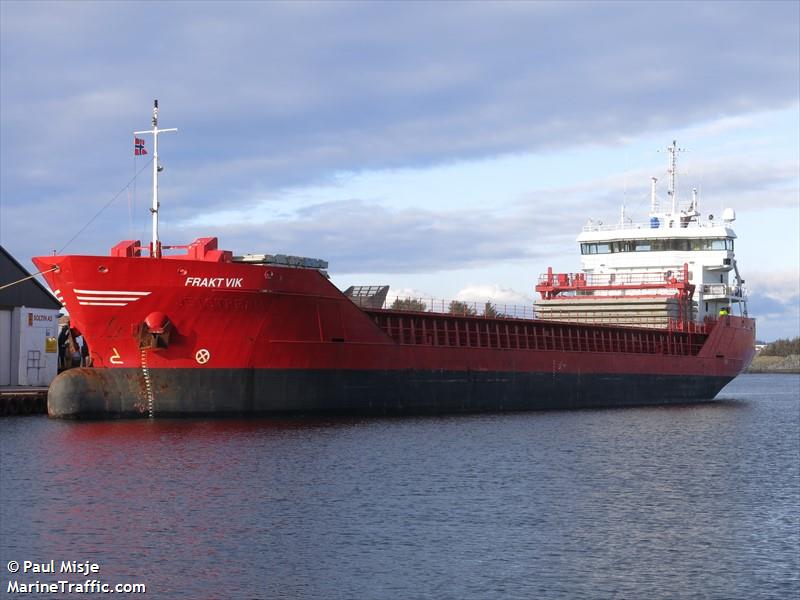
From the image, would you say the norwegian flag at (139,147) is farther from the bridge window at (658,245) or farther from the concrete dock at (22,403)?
the bridge window at (658,245)

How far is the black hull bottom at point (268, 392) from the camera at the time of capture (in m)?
26.5

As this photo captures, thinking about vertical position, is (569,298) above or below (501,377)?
above

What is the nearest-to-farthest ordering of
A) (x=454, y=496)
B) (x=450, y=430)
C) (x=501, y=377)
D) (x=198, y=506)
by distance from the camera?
(x=198, y=506) < (x=454, y=496) < (x=450, y=430) < (x=501, y=377)

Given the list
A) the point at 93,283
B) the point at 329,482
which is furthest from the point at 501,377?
the point at 329,482

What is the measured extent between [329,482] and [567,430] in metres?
12.1

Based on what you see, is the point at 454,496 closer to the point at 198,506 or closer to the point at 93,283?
the point at 198,506

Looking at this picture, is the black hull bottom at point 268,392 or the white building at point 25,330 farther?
the white building at point 25,330

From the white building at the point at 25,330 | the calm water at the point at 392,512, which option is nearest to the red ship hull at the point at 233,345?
the calm water at the point at 392,512

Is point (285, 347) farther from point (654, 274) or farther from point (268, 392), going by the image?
point (654, 274)

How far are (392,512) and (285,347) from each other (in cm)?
1141

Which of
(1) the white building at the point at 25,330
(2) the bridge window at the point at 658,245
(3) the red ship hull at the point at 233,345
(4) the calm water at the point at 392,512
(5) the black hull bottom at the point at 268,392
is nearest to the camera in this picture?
(4) the calm water at the point at 392,512

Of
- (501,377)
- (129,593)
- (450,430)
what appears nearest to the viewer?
(129,593)

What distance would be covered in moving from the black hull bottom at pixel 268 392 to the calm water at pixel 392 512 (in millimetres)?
696

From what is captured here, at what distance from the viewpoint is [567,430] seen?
29.5m
